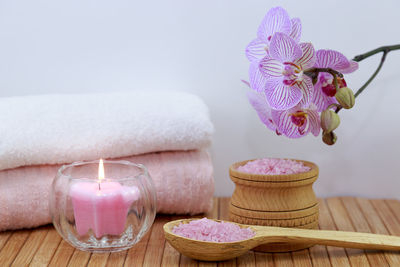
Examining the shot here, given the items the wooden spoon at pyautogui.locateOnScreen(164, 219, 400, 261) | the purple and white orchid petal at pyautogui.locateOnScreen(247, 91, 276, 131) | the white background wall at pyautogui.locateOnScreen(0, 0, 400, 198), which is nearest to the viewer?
the wooden spoon at pyautogui.locateOnScreen(164, 219, 400, 261)

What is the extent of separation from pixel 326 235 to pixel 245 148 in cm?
28

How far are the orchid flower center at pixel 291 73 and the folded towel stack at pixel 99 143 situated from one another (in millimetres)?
156

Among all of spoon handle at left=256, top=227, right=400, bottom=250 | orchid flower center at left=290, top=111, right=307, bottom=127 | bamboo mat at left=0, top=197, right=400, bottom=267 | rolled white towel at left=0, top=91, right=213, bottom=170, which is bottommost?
bamboo mat at left=0, top=197, right=400, bottom=267

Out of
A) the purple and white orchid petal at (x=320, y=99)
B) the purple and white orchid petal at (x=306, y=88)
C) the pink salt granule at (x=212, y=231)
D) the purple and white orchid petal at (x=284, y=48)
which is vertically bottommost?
the pink salt granule at (x=212, y=231)

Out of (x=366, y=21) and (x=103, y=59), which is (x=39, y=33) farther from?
(x=366, y=21)

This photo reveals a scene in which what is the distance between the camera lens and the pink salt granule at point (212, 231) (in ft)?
2.00

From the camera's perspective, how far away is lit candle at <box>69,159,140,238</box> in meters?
0.63

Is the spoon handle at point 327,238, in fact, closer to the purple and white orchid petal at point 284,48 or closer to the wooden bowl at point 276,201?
the wooden bowl at point 276,201

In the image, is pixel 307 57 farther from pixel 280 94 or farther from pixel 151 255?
pixel 151 255

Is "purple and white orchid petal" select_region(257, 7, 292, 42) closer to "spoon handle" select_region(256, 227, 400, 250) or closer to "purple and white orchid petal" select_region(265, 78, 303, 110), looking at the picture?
"purple and white orchid petal" select_region(265, 78, 303, 110)

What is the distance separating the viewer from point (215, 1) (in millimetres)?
860

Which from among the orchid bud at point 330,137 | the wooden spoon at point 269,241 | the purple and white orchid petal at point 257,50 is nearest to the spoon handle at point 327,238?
the wooden spoon at point 269,241

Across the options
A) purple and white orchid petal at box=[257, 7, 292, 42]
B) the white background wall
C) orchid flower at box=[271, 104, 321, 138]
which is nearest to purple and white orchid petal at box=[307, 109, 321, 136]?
orchid flower at box=[271, 104, 321, 138]

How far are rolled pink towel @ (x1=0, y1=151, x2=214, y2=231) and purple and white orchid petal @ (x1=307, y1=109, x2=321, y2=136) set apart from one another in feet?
0.55
